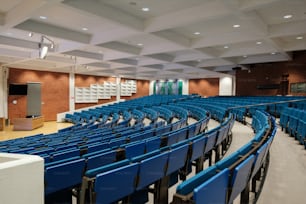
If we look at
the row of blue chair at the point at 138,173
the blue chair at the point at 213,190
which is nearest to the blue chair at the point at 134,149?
the row of blue chair at the point at 138,173

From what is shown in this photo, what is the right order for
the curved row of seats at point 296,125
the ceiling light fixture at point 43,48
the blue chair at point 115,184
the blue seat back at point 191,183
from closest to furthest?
the blue seat back at point 191,183 → the blue chair at point 115,184 → the curved row of seats at point 296,125 → the ceiling light fixture at point 43,48

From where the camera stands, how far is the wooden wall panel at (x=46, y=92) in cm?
1373

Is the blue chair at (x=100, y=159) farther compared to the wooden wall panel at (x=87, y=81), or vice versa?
the wooden wall panel at (x=87, y=81)

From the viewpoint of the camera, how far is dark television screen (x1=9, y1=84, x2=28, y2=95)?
1320 centimetres

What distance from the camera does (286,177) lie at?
106 inches

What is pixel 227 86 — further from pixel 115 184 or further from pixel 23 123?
pixel 115 184

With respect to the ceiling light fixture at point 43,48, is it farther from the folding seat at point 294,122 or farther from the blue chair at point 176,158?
the folding seat at point 294,122

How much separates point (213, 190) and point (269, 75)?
15052 millimetres

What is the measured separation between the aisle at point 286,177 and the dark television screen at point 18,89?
13.7 m

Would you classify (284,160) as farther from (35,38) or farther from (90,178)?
(35,38)

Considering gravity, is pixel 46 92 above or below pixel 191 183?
above

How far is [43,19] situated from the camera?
20.4ft

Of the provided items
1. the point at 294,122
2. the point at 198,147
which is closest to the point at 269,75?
the point at 294,122

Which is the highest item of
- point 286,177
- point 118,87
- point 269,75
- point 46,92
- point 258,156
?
point 269,75
